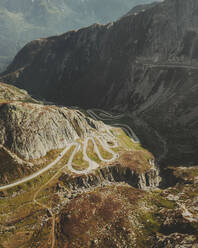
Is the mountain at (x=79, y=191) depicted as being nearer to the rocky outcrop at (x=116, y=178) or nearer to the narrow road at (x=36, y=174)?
the narrow road at (x=36, y=174)

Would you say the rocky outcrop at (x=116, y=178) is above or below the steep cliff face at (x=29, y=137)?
below

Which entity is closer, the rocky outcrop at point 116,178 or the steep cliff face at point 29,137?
the rocky outcrop at point 116,178

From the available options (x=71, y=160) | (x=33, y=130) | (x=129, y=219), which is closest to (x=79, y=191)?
(x=71, y=160)

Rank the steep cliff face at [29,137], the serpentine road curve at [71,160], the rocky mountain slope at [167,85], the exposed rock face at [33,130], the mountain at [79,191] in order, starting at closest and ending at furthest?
the mountain at [79,191] → the serpentine road curve at [71,160] → the steep cliff face at [29,137] → the exposed rock face at [33,130] → the rocky mountain slope at [167,85]

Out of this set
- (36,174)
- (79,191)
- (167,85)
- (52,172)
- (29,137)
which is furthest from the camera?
(167,85)

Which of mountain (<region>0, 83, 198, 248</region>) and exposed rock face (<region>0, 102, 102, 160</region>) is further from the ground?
exposed rock face (<region>0, 102, 102, 160</region>)

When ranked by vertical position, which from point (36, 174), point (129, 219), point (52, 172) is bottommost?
point (129, 219)

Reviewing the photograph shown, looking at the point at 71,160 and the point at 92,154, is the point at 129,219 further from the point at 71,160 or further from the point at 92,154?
the point at 92,154

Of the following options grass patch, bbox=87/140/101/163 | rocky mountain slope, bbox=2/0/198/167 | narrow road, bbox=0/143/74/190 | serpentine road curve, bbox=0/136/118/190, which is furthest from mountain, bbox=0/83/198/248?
rocky mountain slope, bbox=2/0/198/167

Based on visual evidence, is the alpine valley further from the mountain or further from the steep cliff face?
the steep cliff face

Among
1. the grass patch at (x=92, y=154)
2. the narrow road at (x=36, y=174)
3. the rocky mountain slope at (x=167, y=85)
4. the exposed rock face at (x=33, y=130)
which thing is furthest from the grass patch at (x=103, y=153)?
the rocky mountain slope at (x=167, y=85)

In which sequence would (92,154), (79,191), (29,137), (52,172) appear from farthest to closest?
(92,154) < (29,137) < (52,172) < (79,191)
